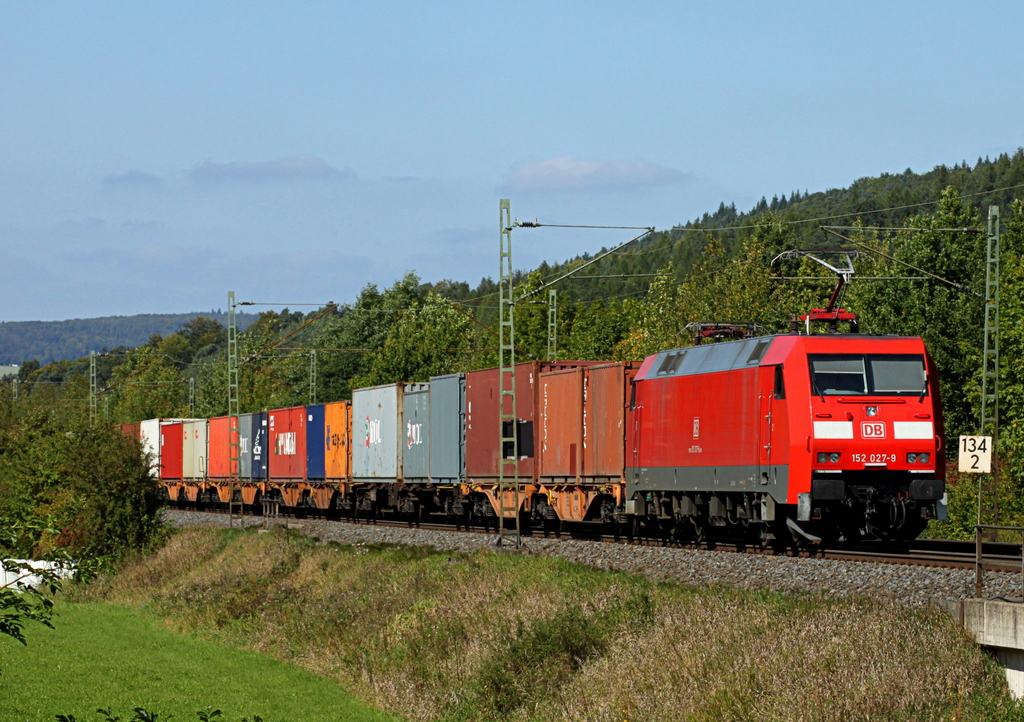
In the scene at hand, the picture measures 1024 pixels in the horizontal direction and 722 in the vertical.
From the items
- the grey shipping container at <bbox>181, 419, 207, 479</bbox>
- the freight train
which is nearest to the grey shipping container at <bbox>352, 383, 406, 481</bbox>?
the freight train

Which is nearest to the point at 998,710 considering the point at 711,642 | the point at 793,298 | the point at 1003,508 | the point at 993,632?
the point at 993,632

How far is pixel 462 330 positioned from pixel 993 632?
308ft

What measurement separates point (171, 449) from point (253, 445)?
1243 centimetres

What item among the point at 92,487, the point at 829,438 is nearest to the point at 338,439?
the point at 92,487

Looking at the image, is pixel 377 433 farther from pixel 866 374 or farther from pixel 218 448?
pixel 866 374

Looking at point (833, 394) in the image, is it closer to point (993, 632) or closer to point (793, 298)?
point (993, 632)

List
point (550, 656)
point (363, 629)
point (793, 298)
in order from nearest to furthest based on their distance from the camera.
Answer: point (550, 656) → point (363, 629) → point (793, 298)

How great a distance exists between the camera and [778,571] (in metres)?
19.8

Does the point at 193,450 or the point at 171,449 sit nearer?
the point at 193,450

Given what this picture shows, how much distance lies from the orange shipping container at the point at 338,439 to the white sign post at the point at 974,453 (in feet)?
84.5

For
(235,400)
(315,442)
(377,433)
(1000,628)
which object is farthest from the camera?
(315,442)

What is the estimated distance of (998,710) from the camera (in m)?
12.5

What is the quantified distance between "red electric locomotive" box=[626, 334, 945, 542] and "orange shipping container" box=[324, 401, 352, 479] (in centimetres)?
2310

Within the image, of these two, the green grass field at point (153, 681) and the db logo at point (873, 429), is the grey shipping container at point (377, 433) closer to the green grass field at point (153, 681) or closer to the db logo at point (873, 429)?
the green grass field at point (153, 681)
